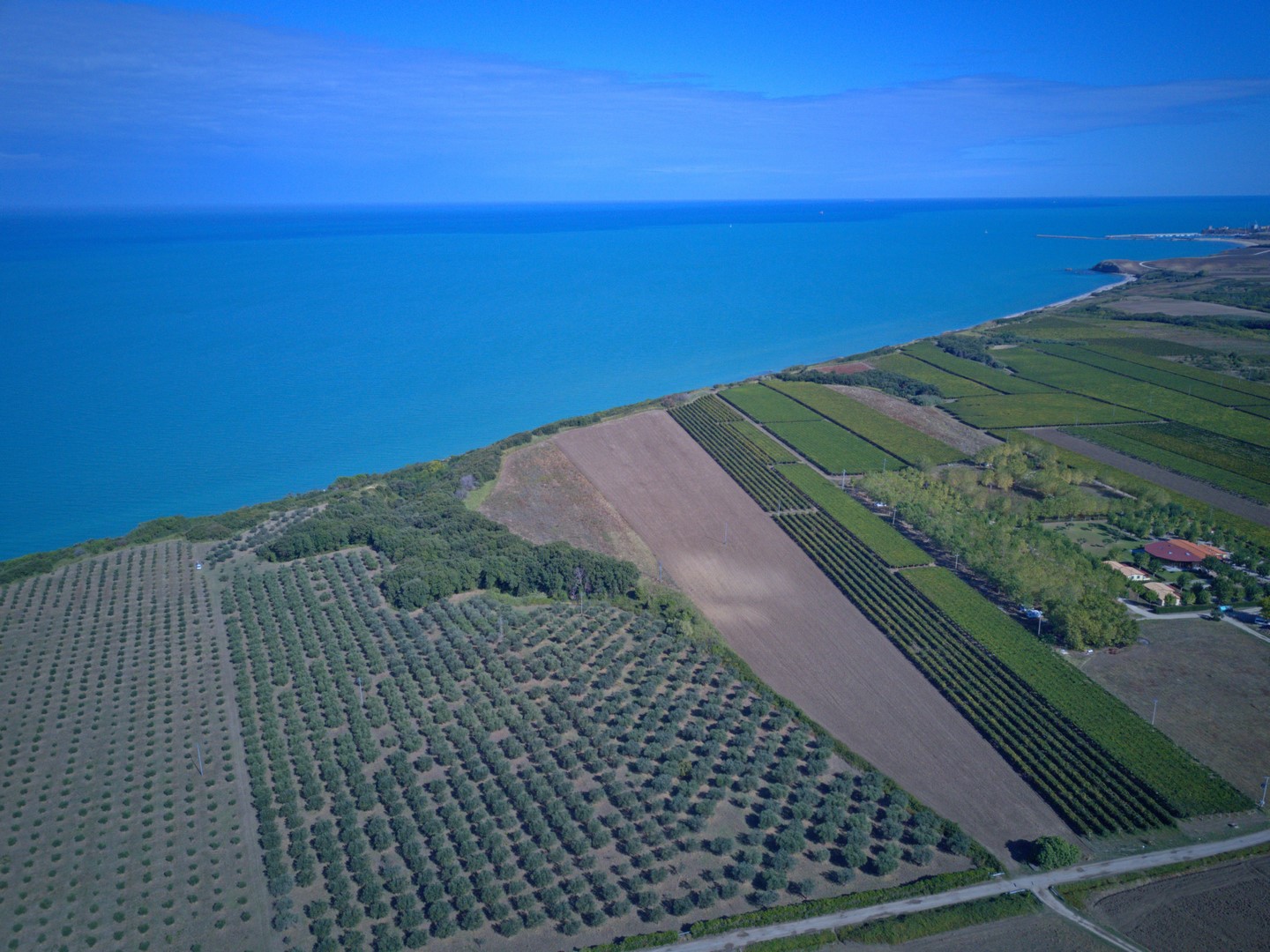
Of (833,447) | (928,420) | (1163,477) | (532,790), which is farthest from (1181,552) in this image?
(532,790)

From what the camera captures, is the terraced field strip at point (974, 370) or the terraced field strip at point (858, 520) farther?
the terraced field strip at point (974, 370)

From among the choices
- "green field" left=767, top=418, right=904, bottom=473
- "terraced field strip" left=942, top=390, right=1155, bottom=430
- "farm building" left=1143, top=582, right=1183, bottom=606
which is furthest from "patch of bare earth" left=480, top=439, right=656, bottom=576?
"terraced field strip" left=942, top=390, right=1155, bottom=430

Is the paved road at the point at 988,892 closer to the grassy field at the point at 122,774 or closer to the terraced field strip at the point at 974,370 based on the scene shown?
the grassy field at the point at 122,774

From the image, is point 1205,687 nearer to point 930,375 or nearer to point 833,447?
point 833,447

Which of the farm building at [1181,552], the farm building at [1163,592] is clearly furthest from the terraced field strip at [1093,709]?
the farm building at [1181,552]

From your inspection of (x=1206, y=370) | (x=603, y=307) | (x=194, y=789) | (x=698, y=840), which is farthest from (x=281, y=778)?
(x=603, y=307)
